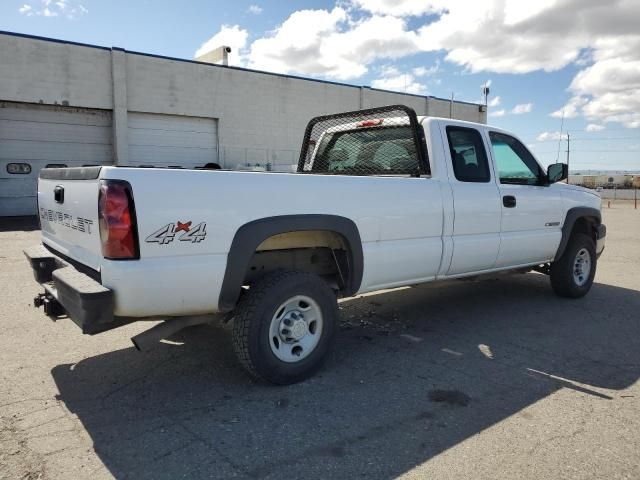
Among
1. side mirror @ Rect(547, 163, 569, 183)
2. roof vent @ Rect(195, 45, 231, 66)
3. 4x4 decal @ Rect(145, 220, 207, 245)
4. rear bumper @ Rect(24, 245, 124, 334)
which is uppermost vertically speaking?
roof vent @ Rect(195, 45, 231, 66)

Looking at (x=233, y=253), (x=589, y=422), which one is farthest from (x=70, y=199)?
(x=589, y=422)

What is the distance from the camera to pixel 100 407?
11.1 feet

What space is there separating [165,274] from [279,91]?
20522mm

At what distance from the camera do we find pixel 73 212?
136 inches

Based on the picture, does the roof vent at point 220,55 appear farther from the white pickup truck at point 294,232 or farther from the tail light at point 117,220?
the tail light at point 117,220

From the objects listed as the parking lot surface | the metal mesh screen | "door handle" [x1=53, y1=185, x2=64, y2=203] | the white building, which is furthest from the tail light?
the white building

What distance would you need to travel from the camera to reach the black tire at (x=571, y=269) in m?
6.29

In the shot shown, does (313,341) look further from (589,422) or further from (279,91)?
(279,91)

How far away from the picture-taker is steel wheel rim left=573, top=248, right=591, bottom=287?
647cm

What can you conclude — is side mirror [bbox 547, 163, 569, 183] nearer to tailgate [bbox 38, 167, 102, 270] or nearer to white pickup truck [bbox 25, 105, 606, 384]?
white pickup truck [bbox 25, 105, 606, 384]

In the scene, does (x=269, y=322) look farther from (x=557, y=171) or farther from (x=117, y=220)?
(x=557, y=171)

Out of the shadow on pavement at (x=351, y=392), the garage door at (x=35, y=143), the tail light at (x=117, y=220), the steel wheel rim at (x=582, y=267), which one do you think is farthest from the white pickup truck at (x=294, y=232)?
the garage door at (x=35, y=143)

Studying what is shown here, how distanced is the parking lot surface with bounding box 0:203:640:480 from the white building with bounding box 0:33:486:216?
46.1 ft

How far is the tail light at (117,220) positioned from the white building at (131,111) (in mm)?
16837
